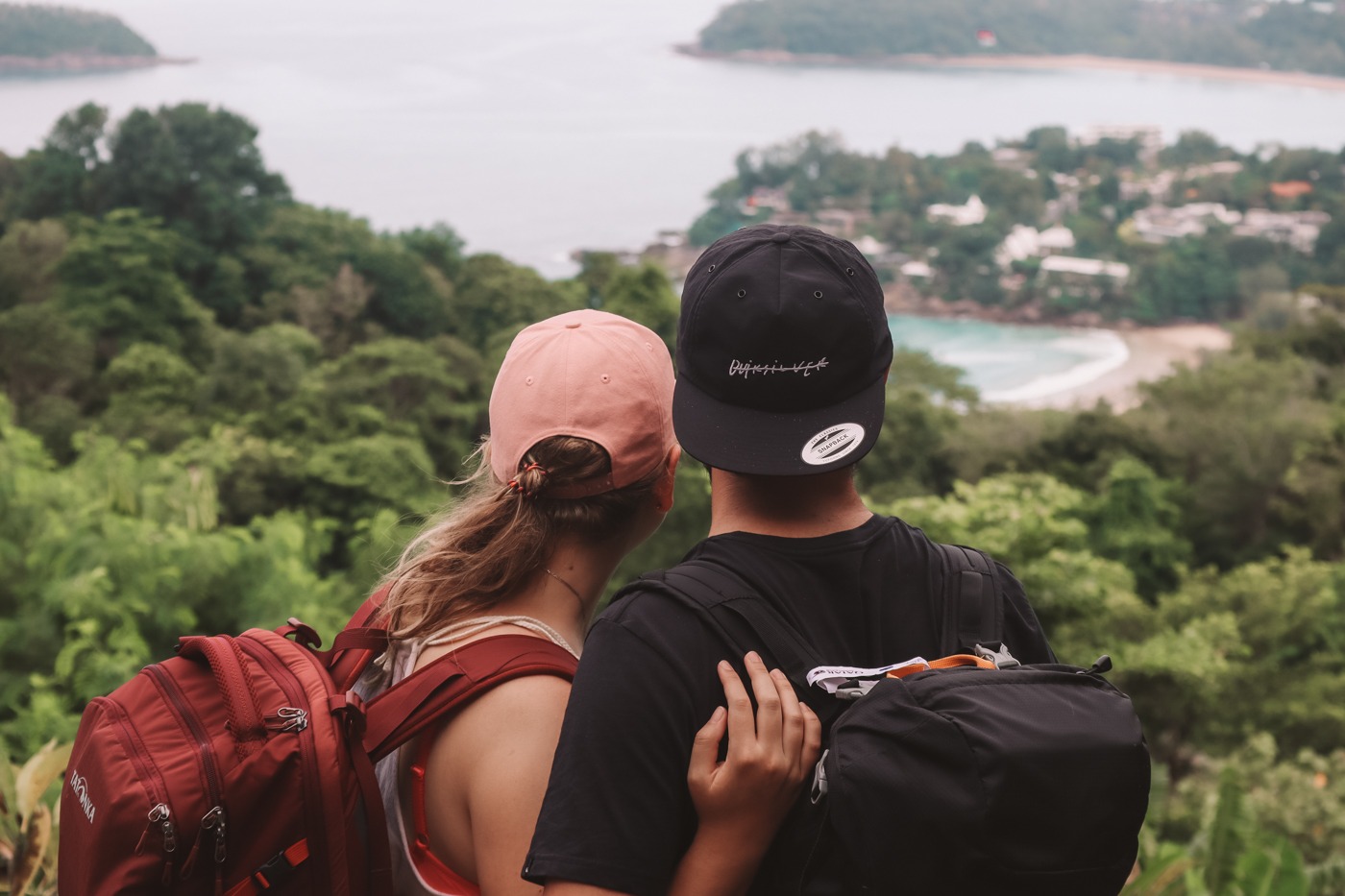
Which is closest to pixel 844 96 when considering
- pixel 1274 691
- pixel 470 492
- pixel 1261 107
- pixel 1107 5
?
pixel 1107 5

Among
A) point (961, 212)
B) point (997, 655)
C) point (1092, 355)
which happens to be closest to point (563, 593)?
point (997, 655)

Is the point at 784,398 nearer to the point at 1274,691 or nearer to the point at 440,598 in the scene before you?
the point at 440,598

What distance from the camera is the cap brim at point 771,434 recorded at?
1313mm

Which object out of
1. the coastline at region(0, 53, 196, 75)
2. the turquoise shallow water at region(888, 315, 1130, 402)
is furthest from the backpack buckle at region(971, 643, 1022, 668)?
the coastline at region(0, 53, 196, 75)

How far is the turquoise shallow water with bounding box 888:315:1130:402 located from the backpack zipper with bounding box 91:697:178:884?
39.0m

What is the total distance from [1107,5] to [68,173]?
76556 mm

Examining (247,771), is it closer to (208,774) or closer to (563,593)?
(208,774)

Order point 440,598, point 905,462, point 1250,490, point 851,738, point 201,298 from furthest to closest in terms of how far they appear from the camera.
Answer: point 201,298
point 905,462
point 1250,490
point 440,598
point 851,738

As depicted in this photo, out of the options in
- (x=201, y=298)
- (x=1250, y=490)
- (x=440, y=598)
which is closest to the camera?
(x=440, y=598)

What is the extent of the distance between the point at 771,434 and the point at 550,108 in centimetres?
8441

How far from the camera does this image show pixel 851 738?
1167 millimetres

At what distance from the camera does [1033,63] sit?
8444cm

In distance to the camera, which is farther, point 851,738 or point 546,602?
point 546,602

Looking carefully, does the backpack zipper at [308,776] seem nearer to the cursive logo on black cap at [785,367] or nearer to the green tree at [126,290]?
the cursive logo on black cap at [785,367]
